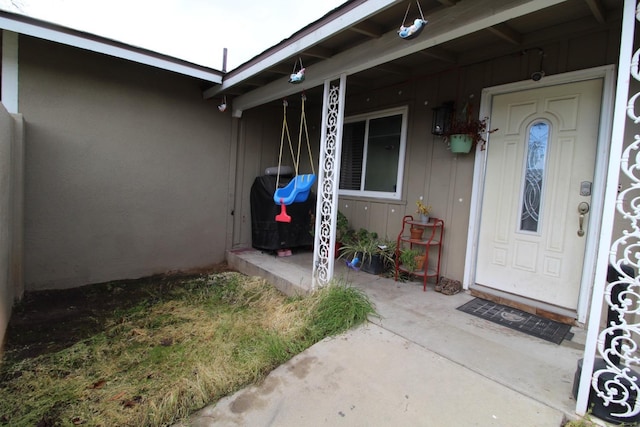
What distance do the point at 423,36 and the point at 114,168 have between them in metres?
3.62

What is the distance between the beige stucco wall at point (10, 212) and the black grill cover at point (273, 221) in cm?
263

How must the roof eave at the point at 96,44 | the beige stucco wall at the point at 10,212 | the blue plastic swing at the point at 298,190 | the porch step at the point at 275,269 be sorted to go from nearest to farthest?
the beige stucco wall at the point at 10,212, the roof eave at the point at 96,44, the blue plastic swing at the point at 298,190, the porch step at the point at 275,269

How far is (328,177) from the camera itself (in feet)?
9.66

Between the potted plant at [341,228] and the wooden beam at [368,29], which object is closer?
the wooden beam at [368,29]

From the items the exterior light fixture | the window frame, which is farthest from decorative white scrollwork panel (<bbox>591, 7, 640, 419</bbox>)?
the window frame

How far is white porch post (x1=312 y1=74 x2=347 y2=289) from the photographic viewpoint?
2822mm

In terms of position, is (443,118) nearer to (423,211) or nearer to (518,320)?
(423,211)

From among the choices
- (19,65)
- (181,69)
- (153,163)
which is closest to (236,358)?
(153,163)

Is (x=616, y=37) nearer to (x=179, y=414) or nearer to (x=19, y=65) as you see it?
(x=179, y=414)

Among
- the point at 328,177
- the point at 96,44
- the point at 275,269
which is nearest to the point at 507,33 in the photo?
the point at 328,177

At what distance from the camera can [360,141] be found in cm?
442

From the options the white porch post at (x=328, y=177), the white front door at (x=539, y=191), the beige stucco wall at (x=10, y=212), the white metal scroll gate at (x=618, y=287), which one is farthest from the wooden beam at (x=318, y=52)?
the beige stucco wall at (x=10, y=212)

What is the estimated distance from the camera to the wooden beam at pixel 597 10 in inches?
82.0

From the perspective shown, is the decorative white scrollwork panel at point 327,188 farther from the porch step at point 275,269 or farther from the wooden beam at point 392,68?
the wooden beam at point 392,68
